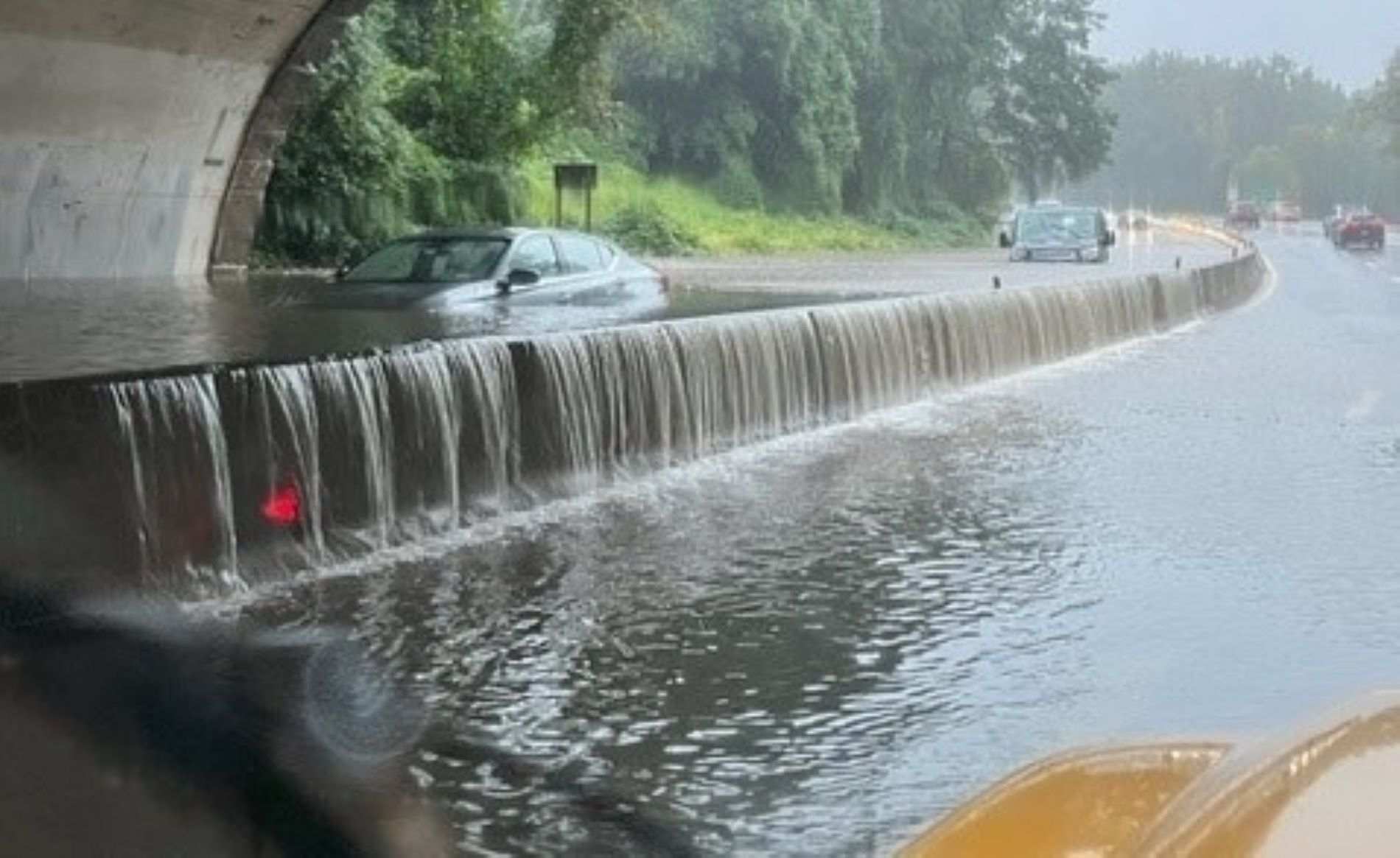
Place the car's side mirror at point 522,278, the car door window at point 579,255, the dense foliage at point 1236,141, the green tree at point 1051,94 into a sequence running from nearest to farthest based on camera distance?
the car's side mirror at point 522,278
the car door window at point 579,255
the green tree at point 1051,94
the dense foliage at point 1236,141

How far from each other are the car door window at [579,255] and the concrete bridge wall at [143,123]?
602 centimetres

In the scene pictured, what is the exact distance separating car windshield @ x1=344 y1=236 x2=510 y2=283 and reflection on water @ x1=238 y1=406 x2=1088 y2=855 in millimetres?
5368

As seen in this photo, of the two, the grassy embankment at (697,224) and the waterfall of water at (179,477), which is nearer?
the waterfall of water at (179,477)

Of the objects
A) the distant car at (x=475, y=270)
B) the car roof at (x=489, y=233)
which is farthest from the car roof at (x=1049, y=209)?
the car roof at (x=489, y=233)

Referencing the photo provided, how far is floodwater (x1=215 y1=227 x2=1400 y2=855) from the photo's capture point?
6.43 metres

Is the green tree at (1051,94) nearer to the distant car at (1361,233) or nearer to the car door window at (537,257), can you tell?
the distant car at (1361,233)

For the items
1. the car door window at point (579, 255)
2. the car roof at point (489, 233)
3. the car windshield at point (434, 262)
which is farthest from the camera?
the car door window at point (579, 255)

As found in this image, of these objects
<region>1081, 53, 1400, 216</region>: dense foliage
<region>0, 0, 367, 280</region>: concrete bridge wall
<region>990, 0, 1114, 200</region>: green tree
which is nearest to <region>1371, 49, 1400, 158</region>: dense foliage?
<region>1081, 53, 1400, 216</region>: dense foliage

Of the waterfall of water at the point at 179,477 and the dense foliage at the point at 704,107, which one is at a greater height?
the dense foliage at the point at 704,107

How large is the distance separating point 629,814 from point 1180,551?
5.45 metres

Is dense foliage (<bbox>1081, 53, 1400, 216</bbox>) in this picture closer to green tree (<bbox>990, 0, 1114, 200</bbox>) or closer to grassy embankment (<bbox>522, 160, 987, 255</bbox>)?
green tree (<bbox>990, 0, 1114, 200</bbox>)

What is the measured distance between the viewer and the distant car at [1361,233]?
67.1 meters

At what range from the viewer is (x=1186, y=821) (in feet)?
8.29

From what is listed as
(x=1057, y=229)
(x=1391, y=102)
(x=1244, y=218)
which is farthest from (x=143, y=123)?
(x=1391, y=102)
